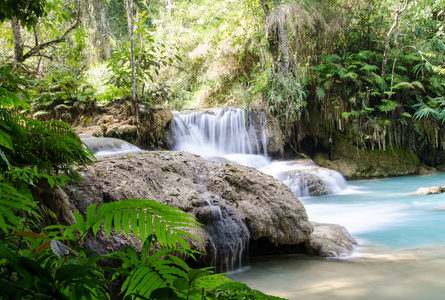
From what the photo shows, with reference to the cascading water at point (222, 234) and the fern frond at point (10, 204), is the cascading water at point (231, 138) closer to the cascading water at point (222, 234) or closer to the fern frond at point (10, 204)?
the cascading water at point (222, 234)

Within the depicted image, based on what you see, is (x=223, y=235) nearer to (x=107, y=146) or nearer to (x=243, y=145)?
(x=107, y=146)

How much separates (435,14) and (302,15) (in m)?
6.11

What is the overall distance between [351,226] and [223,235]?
Result: 11.7ft

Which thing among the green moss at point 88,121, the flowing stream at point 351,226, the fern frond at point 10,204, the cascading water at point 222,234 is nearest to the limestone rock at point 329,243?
the flowing stream at point 351,226

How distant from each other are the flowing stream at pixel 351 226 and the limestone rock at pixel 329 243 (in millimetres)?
118

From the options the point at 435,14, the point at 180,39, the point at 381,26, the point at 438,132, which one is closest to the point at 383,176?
the point at 438,132

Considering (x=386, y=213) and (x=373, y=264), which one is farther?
(x=386, y=213)

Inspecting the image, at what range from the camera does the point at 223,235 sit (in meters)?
3.27

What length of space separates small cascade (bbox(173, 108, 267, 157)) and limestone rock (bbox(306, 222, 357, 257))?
20.5ft

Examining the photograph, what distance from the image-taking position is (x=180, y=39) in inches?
655

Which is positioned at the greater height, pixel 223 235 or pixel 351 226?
pixel 223 235

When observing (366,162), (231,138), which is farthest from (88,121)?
(366,162)

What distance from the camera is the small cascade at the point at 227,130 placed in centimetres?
1084

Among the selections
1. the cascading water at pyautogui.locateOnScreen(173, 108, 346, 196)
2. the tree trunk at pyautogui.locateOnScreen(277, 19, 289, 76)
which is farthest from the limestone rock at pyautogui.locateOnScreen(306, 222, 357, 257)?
the tree trunk at pyautogui.locateOnScreen(277, 19, 289, 76)
